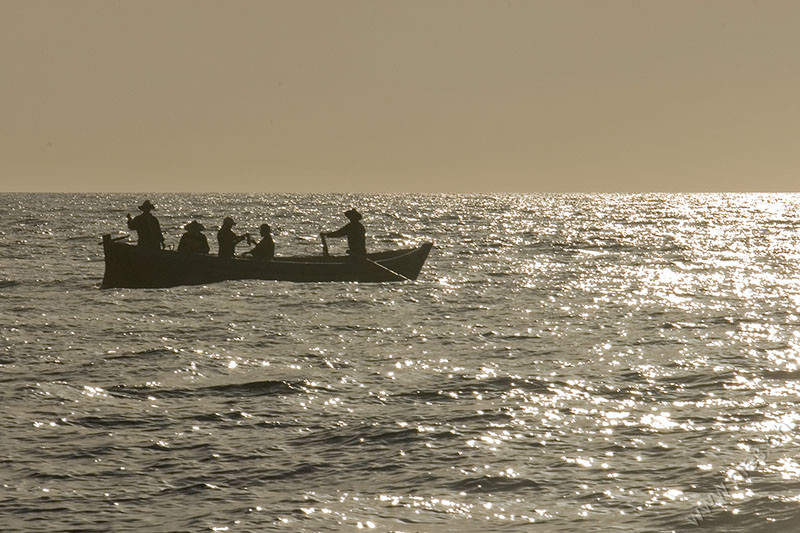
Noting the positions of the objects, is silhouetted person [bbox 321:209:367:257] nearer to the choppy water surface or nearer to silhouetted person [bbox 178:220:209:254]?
the choppy water surface

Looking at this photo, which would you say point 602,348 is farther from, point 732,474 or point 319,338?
point 732,474

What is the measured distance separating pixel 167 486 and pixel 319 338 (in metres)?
10.4

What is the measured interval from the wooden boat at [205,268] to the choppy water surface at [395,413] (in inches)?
27.2

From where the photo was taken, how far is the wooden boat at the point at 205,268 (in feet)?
90.3

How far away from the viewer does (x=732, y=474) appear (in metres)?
10.1

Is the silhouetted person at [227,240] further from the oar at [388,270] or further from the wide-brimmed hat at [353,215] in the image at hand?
the oar at [388,270]

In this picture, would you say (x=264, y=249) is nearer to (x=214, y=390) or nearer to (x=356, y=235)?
(x=356, y=235)

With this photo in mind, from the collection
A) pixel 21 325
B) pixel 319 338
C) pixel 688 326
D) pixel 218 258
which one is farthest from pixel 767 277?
pixel 21 325

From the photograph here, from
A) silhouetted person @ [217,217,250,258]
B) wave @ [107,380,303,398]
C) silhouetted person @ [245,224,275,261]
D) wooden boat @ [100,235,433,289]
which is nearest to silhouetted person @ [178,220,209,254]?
wooden boat @ [100,235,433,289]

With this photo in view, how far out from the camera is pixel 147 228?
88.8ft

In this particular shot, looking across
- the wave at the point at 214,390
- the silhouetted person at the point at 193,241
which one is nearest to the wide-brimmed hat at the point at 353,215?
the silhouetted person at the point at 193,241

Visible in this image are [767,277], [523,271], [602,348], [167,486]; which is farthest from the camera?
[523,271]

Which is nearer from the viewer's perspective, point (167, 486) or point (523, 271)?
point (167, 486)

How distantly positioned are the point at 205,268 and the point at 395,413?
16417 mm
